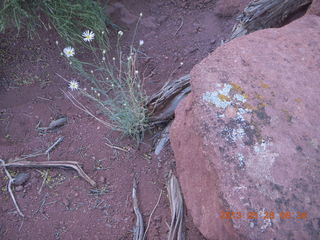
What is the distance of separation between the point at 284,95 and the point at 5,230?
1850mm

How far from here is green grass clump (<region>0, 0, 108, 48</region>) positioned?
9.14 ft

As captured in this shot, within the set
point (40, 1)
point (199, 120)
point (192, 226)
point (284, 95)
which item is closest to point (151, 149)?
point (192, 226)

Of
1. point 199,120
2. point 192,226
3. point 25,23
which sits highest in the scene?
point 25,23

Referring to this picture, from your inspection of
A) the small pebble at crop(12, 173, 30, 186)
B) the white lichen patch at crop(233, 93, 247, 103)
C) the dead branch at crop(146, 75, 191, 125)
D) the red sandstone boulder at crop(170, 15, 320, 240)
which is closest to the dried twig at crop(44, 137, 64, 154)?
the small pebble at crop(12, 173, 30, 186)

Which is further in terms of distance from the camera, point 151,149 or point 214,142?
point 151,149

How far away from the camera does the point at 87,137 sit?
2.44 metres

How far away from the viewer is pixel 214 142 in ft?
4.64

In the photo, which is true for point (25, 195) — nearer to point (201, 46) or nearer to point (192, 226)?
point (192, 226)

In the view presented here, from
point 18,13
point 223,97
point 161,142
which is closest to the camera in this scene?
point 223,97

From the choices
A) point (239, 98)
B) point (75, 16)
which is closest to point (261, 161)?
point (239, 98)

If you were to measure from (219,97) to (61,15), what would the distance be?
199cm

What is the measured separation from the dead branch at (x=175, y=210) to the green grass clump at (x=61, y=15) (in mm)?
1501

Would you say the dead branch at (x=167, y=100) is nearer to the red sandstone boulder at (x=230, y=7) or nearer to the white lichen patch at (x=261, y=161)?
the white lichen patch at (x=261, y=161)

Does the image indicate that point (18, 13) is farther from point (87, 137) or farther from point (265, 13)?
point (265, 13)
